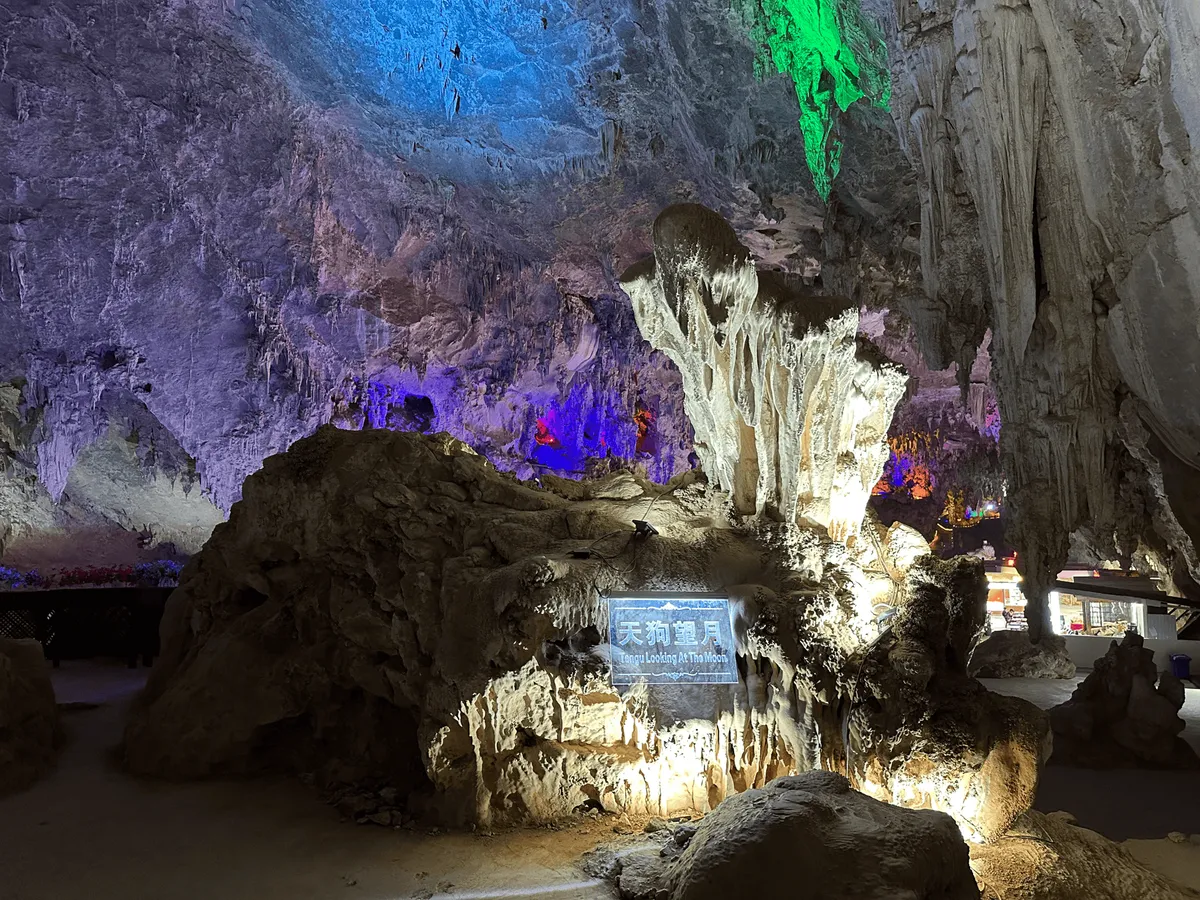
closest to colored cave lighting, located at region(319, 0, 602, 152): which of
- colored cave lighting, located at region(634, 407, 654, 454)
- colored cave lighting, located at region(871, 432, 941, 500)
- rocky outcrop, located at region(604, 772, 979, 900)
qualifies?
colored cave lighting, located at region(634, 407, 654, 454)

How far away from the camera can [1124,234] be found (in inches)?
243

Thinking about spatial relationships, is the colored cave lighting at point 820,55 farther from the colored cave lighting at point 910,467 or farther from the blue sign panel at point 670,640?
the colored cave lighting at point 910,467

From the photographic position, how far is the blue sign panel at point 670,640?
5.81 meters

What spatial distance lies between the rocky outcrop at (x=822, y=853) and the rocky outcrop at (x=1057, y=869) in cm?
92

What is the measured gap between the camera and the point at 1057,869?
4.98 m

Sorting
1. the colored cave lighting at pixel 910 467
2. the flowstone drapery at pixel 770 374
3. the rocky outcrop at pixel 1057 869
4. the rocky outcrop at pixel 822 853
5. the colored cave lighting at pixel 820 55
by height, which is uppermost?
the colored cave lighting at pixel 820 55

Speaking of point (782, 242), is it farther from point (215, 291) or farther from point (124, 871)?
point (124, 871)

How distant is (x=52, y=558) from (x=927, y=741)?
16124mm

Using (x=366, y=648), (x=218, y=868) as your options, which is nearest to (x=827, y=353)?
(x=366, y=648)

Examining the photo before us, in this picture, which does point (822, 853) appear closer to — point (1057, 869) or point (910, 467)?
point (1057, 869)

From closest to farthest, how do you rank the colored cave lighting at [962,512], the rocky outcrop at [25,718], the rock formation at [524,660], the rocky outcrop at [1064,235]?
the rock formation at [524,660], the rocky outcrop at [1064,235], the rocky outcrop at [25,718], the colored cave lighting at [962,512]

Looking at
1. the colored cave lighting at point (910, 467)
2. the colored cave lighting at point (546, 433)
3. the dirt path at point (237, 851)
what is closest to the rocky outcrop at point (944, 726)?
the dirt path at point (237, 851)

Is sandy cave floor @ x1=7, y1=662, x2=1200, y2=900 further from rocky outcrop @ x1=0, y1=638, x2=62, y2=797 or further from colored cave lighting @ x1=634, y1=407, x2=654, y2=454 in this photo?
colored cave lighting @ x1=634, y1=407, x2=654, y2=454

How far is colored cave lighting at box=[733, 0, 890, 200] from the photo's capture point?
29.8ft
